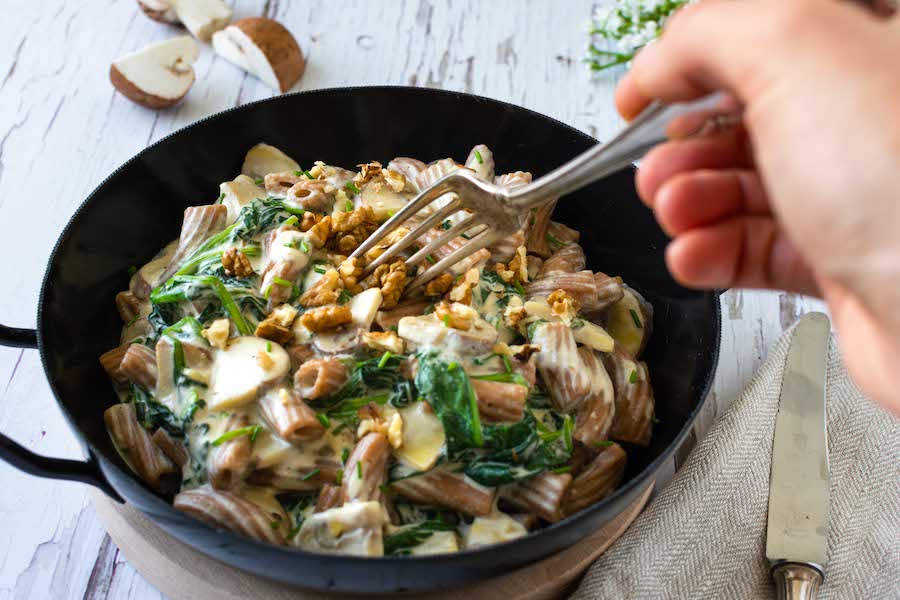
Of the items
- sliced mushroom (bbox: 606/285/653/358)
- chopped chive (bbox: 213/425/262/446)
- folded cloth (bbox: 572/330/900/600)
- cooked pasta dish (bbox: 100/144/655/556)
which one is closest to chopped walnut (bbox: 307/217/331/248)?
cooked pasta dish (bbox: 100/144/655/556)

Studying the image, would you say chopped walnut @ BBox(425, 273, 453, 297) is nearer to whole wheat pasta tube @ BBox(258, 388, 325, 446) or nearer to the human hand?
whole wheat pasta tube @ BBox(258, 388, 325, 446)

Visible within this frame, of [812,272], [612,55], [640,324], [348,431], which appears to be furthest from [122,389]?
[612,55]

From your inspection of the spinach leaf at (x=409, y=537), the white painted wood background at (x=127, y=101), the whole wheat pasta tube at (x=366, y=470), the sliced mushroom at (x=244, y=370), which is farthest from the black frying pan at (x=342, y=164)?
the white painted wood background at (x=127, y=101)

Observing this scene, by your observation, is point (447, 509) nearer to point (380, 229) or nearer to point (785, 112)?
point (380, 229)

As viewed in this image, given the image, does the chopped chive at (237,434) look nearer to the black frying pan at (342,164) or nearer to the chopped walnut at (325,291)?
the black frying pan at (342,164)

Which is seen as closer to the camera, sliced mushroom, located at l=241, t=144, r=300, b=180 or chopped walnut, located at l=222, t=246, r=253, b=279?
chopped walnut, located at l=222, t=246, r=253, b=279

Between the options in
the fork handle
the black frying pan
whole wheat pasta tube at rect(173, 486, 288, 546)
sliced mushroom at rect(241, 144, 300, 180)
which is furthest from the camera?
sliced mushroom at rect(241, 144, 300, 180)

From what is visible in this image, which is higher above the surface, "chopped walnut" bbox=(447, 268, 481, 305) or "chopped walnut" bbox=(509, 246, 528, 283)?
"chopped walnut" bbox=(447, 268, 481, 305)
